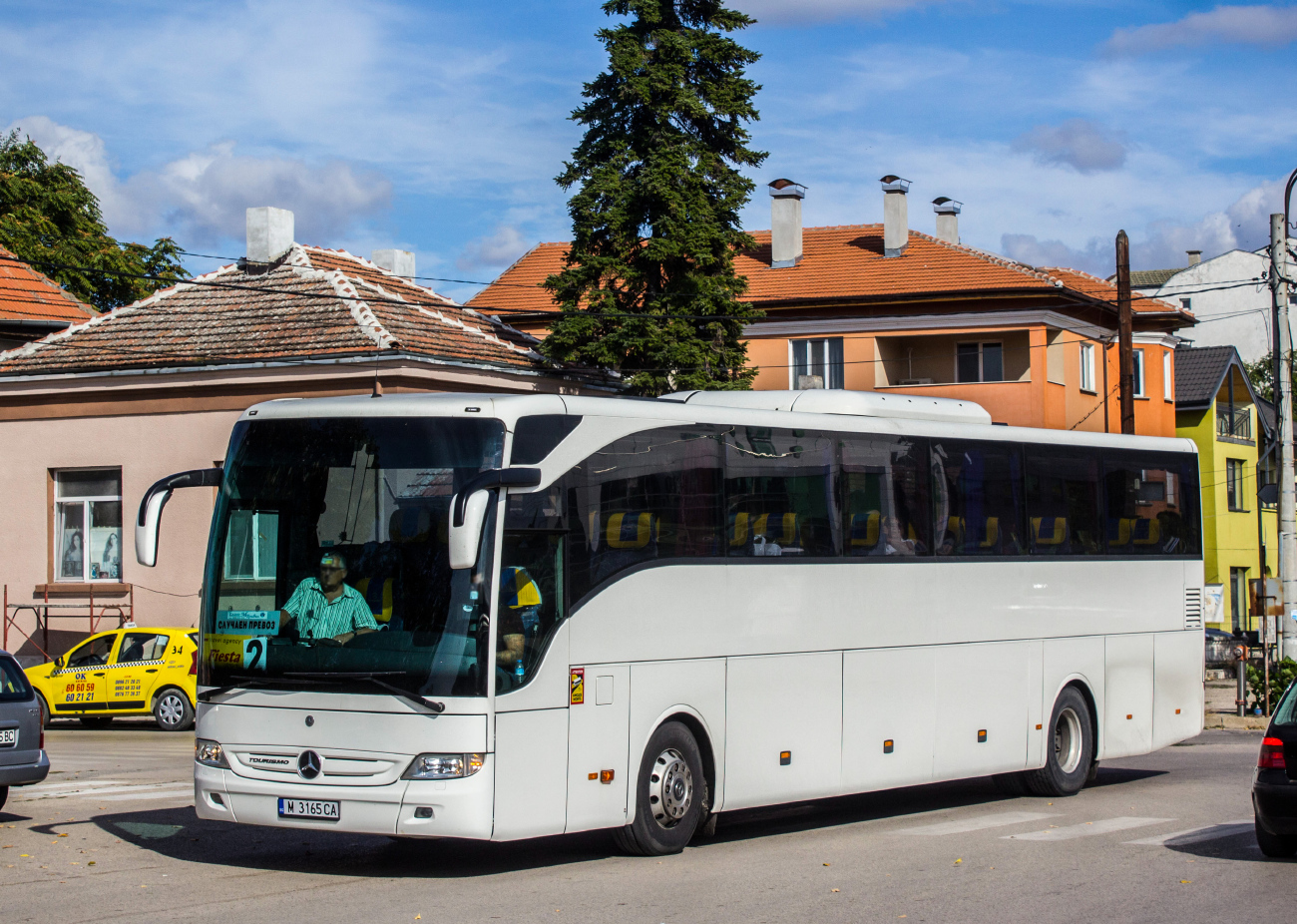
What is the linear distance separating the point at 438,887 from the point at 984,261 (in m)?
38.1

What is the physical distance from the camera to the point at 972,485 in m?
14.6

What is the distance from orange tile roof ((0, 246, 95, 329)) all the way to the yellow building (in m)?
41.1

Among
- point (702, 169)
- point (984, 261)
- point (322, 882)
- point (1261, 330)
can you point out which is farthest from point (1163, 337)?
point (322, 882)

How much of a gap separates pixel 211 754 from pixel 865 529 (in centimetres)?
561

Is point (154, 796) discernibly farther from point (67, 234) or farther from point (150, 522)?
point (67, 234)

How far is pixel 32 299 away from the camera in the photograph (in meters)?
35.8

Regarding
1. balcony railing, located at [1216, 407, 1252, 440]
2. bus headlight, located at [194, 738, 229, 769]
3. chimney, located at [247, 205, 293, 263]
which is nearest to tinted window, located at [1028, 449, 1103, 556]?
bus headlight, located at [194, 738, 229, 769]

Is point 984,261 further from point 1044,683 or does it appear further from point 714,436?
point 714,436

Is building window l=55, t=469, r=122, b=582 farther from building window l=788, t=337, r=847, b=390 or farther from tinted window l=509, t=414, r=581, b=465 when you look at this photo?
building window l=788, t=337, r=847, b=390

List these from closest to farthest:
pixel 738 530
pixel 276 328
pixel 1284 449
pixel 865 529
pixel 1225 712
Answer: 1. pixel 738 530
2. pixel 865 529
3. pixel 276 328
4. pixel 1225 712
5. pixel 1284 449

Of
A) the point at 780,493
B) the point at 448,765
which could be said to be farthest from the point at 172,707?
the point at 448,765

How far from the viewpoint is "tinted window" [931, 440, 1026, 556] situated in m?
14.2

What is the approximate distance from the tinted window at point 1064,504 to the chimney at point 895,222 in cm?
3236

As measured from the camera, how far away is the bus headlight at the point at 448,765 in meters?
9.88
